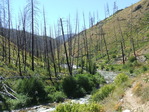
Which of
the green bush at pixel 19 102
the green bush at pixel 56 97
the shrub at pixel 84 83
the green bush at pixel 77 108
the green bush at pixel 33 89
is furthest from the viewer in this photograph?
the shrub at pixel 84 83

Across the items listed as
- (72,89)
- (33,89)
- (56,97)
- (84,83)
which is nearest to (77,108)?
(33,89)

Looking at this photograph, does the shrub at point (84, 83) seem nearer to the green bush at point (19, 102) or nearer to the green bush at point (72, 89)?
the green bush at point (72, 89)

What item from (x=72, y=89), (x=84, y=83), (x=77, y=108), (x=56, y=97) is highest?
(x=84, y=83)

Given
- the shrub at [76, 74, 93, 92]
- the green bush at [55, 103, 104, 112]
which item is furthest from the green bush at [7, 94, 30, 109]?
the green bush at [55, 103, 104, 112]

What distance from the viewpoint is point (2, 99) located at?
55.6ft

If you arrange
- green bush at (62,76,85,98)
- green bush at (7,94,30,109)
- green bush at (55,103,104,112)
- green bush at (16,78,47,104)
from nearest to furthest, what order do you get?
green bush at (55,103,104,112), green bush at (7,94,30,109), green bush at (16,78,47,104), green bush at (62,76,85,98)

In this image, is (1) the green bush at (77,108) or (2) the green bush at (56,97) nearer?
(1) the green bush at (77,108)

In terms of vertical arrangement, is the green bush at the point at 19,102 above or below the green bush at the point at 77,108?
below

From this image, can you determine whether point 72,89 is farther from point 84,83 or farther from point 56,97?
point 56,97

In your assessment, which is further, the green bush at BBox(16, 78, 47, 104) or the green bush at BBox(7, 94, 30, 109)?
the green bush at BBox(16, 78, 47, 104)

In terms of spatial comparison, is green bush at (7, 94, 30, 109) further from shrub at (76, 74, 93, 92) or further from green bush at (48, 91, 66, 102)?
shrub at (76, 74, 93, 92)

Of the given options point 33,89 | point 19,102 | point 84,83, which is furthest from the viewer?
point 84,83

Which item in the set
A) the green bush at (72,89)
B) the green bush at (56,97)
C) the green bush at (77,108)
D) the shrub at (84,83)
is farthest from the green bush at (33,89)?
the green bush at (77,108)

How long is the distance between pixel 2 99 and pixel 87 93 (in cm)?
1013
